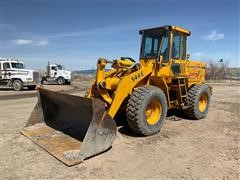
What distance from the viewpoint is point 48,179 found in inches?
154

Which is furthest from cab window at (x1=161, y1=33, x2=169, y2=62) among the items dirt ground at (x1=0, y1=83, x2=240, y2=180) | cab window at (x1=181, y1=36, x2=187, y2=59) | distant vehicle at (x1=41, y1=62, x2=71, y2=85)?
distant vehicle at (x1=41, y1=62, x2=71, y2=85)

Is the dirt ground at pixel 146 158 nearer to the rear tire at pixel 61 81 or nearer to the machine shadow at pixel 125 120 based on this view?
the machine shadow at pixel 125 120

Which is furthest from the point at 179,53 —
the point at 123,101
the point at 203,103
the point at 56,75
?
the point at 56,75

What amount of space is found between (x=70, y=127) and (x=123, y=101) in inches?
54.3

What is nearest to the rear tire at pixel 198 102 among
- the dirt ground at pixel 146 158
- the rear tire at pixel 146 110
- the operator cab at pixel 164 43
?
the dirt ground at pixel 146 158

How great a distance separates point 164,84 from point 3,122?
4748mm

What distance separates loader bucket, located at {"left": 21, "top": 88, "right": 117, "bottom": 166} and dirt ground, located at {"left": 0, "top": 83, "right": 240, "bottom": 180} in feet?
0.58

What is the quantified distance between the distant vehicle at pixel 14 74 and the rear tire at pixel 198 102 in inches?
622

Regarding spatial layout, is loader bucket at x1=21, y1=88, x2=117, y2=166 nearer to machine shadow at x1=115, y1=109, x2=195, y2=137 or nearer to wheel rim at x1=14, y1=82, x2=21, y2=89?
machine shadow at x1=115, y1=109, x2=195, y2=137

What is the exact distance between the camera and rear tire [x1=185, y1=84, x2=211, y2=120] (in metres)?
7.60

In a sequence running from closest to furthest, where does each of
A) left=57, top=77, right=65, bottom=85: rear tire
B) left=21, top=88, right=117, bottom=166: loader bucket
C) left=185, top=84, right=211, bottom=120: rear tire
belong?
left=21, top=88, right=117, bottom=166: loader bucket
left=185, top=84, right=211, bottom=120: rear tire
left=57, top=77, right=65, bottom=85: rear tire

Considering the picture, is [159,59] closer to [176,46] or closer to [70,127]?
[176,46]

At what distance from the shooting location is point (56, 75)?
27359mm

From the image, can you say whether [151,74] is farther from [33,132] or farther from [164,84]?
[33,132]
